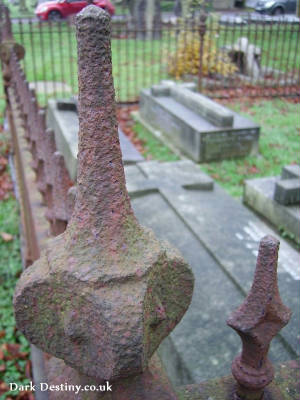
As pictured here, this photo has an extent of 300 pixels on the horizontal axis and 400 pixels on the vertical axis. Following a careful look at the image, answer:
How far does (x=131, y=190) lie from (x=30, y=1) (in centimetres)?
216

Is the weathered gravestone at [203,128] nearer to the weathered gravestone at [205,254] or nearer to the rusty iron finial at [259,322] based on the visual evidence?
the weathered gravestone at [205,254]

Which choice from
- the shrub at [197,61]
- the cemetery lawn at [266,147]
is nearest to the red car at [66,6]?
the cemetery lawn at [266,147]

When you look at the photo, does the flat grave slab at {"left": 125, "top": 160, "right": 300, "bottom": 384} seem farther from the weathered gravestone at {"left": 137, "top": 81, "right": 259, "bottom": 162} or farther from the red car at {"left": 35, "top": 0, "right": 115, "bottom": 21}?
the red car at {"left": 35, "top": 0, "right": 115, "bottom": 21}

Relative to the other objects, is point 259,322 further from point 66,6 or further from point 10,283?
point 10,283

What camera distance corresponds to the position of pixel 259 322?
1157 mm

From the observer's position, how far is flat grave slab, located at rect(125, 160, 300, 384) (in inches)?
→ 101

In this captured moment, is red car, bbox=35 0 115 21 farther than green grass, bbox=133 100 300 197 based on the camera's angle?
No

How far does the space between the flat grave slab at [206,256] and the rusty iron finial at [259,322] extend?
1.19m

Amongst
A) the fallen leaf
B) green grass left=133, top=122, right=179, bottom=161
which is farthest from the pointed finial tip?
green grass left=133, top=122, right=179, bottom=161

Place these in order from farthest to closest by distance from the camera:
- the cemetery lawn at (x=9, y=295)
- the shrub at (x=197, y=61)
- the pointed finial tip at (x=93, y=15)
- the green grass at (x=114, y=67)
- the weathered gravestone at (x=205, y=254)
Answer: the shrub at (x=197, y=61) < the green grass at (x=114, y=67) < the cemetery lawn at (x=9, y=295) < the weathered gravestone at (x=205, y=254) < the pointed finial tip at (x=93, y=15)

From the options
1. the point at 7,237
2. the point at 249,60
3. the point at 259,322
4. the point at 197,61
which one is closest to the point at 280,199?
the point at 7,237

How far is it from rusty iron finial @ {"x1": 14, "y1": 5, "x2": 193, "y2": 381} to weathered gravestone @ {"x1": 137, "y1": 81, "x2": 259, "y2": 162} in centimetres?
580

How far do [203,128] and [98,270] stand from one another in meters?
6.06

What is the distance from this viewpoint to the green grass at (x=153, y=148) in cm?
699
